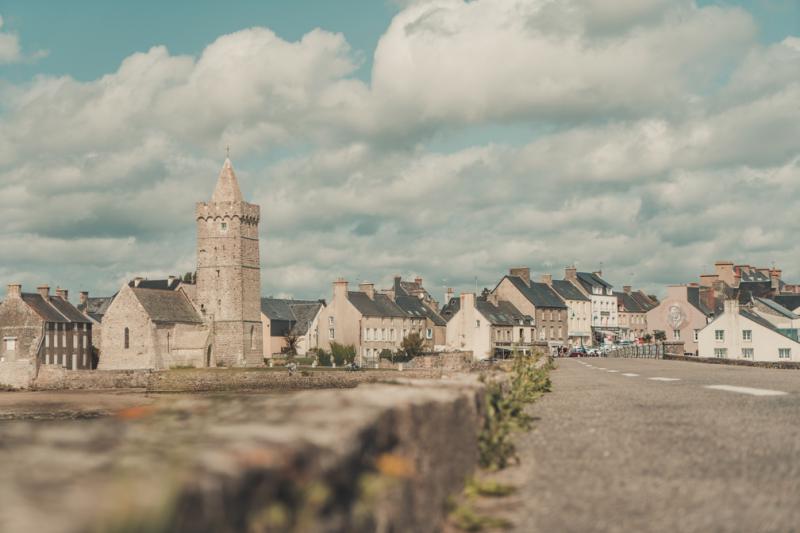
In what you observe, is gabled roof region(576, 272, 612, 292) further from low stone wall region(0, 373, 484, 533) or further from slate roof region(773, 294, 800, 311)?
low stone wall region(0, 373, 484, 533)

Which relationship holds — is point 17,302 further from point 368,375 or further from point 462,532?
point 462,532

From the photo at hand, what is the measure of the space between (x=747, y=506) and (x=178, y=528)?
397cm

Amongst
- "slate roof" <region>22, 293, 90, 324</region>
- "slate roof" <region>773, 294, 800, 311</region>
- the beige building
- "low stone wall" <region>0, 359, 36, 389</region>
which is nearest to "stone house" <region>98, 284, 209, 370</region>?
"slate roof" <region>22, 293, 90, 324</region>

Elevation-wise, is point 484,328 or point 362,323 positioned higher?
point 362,323

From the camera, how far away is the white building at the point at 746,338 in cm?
7012

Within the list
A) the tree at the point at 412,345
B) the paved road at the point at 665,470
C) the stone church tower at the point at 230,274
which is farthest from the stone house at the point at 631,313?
the paved road at the point at 665,470

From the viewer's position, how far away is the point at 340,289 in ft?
340

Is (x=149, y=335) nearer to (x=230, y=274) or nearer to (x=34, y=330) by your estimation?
(x=34, y=330)

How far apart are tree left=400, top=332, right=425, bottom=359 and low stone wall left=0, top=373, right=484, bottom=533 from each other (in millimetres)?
94828

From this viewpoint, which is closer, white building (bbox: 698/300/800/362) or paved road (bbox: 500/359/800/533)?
paved road (bbox: 500/359/800/533)

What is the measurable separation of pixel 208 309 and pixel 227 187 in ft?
47.4

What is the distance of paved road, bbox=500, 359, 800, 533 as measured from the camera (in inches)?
215

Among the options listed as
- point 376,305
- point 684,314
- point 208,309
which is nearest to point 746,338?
point 684,314

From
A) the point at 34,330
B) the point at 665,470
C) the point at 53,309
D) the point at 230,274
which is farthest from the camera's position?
the point at 230,274
